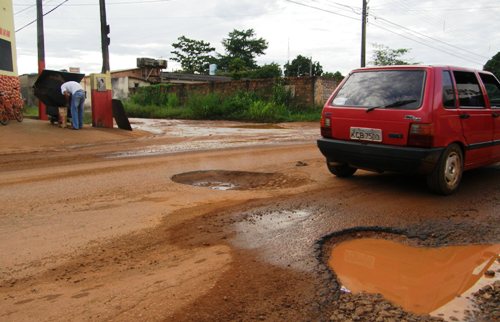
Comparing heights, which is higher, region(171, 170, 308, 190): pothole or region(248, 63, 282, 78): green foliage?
region(248, 63, 282, 78): green foliage

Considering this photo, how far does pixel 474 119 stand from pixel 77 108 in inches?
449

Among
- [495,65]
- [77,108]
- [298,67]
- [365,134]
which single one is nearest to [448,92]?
[365,134]

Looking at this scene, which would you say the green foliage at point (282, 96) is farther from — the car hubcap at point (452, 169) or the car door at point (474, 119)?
the car hubcap at point (452, 169)

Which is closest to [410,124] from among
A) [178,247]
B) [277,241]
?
[277,241]

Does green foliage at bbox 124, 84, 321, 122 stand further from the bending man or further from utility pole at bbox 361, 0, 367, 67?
the bending man

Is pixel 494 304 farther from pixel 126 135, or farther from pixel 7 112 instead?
pixel 7 112

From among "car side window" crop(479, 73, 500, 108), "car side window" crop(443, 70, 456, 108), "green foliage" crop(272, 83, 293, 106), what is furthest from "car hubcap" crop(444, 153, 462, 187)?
"green foliage" crop(272, 83, 293, 106)

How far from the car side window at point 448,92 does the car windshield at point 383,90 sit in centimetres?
33

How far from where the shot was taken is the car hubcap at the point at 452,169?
532cm

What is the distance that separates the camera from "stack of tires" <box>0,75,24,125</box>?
1312cm

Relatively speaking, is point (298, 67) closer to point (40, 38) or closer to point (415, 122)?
point (40, 38)

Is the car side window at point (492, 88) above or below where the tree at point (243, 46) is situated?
below

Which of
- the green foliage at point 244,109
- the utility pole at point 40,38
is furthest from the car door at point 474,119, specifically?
the green foliage at point 244,109

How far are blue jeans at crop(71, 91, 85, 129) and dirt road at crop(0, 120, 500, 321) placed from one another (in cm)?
552
